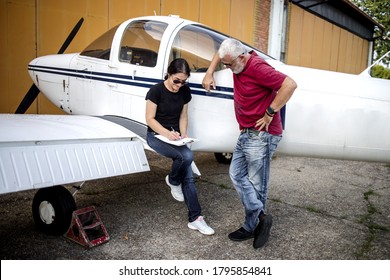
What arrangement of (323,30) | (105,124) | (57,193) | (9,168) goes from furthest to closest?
1. (323,30)
2. (105,124)
3. (57,193)
4. (9,168)

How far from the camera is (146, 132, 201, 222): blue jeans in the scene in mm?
3387

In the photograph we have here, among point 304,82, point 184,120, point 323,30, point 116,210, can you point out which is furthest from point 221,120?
point 323,30

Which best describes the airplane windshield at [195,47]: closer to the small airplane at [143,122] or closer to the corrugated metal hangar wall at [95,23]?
the small airplane at [143,122]

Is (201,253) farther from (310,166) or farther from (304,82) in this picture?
(310,166)

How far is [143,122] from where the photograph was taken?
4.13 m

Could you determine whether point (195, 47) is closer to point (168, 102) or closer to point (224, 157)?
point (168, 102)

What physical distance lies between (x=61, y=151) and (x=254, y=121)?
1654 mm

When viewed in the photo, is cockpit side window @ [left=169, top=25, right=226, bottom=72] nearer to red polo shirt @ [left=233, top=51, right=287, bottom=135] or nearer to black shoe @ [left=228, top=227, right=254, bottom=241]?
red polo shirt @ [left=233, top=51, right=287, bottom=135]

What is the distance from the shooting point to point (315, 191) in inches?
203

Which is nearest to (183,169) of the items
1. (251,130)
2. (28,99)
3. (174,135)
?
(174,135)

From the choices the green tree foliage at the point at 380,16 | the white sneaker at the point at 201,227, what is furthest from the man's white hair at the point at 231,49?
the green tree foliage at the point at 380,16

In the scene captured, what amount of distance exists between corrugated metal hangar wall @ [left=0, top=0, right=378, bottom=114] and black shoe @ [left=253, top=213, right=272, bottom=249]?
18.2ft

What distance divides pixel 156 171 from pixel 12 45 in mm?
3626

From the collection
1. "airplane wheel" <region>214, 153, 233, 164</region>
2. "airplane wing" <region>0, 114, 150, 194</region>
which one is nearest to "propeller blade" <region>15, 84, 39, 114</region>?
"airplane wing" <region>0, 114, 150, 194</region>
